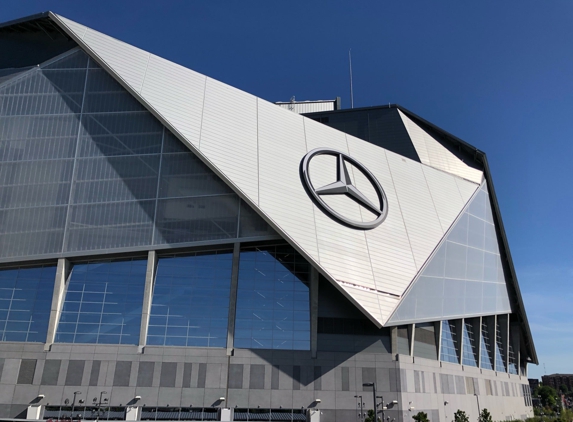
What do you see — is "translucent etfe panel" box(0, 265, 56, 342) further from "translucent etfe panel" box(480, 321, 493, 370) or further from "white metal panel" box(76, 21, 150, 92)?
"translucent etfe panel" box(480, 321, 493, 370)

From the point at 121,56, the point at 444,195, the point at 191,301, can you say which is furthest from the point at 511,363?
the point at 121,56

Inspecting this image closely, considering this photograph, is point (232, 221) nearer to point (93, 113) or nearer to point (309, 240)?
point (309, 240)

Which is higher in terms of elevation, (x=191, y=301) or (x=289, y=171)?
(x=289, y=171)

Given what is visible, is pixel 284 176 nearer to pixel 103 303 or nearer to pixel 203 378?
pixel 203 378

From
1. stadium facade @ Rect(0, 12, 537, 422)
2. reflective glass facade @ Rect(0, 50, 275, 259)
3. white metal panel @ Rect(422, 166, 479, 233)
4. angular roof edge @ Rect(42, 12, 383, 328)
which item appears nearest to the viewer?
angular roof edge @ Rect(42, 12, 383, 328)

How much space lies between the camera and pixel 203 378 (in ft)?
126

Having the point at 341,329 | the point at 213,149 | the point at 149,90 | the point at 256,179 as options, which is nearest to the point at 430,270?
the point at 341,329

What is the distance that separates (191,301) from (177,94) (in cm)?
1828

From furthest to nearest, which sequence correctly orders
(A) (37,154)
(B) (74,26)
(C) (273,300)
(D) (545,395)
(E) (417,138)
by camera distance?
(D) (545,395) < (E) (417,138) < (B) (74,26) < (A) (37,154) < (C) (273,300)

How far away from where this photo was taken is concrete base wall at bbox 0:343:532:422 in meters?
37.4

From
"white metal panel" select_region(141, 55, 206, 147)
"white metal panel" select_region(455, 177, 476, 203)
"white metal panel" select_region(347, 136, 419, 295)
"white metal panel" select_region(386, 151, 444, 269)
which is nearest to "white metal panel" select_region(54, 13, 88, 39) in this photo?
"white metal panel" select_region(141, 55, 206, 147)

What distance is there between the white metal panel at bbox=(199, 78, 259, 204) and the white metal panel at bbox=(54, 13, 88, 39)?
11884 mm

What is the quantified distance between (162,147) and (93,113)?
7107 millimetres

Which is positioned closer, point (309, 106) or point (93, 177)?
point (93, 177)
